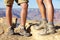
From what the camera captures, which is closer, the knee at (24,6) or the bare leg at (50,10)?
the bare leg at (50,10)

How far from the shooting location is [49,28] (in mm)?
5246

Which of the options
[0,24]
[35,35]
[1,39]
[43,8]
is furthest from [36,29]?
[0,24]

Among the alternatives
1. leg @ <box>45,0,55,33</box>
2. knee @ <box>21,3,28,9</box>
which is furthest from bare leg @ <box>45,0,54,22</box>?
knee @ <box>21,3,28,9</box>

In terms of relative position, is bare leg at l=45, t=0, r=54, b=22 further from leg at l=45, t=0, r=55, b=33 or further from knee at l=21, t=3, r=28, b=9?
knee at l=21, t=3, r=28, b=9

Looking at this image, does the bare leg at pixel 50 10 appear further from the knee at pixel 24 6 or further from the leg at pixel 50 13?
the knee at pixel 24 6

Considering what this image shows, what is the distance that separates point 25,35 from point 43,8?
35.5 inches

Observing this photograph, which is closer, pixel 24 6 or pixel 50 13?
pixel 50 13

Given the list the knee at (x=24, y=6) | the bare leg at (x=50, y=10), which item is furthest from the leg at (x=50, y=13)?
the knee at (x=24, y=6)

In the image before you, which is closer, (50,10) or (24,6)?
(50,10)

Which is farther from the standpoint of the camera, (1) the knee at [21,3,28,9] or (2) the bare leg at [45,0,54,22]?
(1) the knee at [21,3,28,9]

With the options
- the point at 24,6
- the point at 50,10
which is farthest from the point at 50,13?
the point at 24,6

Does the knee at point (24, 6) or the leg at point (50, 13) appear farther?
the knee at point (24, 6)

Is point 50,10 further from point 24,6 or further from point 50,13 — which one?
point 24,6

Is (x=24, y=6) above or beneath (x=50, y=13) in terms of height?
above
